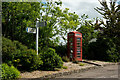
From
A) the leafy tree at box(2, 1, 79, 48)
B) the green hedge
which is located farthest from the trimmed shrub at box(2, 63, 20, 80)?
the leafy tree at box(2, 1, 79, 48)

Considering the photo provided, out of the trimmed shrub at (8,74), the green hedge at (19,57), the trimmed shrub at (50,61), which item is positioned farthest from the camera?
the trimmed shrub at (50,61)

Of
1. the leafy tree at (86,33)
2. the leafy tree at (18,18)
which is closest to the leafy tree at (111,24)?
the leafy tree at (86,33)

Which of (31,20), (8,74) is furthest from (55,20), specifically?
(8,74)

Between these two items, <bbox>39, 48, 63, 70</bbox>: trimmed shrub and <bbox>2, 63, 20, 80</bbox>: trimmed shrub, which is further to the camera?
<bbox>39, 48, 63, 70</bbox>: trimmed shrub

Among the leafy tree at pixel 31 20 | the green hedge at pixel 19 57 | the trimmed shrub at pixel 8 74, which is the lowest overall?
the trimmed shrub at pixel 8 74

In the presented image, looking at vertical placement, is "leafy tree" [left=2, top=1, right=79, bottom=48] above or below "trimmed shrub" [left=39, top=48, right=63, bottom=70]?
above

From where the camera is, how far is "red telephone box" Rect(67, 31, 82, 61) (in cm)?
1197

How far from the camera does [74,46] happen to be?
472 inches

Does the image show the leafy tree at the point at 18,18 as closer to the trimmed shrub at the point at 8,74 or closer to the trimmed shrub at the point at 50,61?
the trimmed shrub at the point at 50,61

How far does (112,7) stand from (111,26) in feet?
6.17

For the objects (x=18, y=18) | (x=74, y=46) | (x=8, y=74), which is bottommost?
(x=8, y=74)

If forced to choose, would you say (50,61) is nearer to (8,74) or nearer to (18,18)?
(8,74)

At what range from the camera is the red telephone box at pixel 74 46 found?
1197 centimetres

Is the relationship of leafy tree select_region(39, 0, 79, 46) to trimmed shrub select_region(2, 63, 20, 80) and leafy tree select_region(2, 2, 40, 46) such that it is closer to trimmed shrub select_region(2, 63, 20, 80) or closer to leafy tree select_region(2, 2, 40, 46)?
leafy tree select_region(2, 2, 40, 46)
